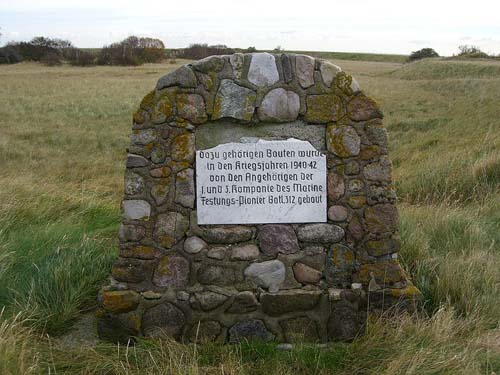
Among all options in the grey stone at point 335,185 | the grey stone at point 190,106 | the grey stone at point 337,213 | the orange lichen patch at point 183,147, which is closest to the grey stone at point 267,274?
the grey stone at point 337,213

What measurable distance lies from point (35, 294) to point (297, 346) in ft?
6.19

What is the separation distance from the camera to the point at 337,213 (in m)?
4.17

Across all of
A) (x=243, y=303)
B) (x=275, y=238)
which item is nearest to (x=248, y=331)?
(x=243, y=303)

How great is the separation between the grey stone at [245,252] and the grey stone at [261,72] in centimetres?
112

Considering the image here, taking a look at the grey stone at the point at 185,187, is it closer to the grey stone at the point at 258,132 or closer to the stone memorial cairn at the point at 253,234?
the stone memorial cairn at the point at 253,234

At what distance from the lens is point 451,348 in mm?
3605

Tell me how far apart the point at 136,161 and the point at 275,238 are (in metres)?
1.09

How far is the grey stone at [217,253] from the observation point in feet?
13.6

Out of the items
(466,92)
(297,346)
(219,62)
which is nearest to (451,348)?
(297,346)

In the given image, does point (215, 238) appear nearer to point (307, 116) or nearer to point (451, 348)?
point (307, 116)

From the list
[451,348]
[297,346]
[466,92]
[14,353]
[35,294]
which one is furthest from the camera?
[466,92]

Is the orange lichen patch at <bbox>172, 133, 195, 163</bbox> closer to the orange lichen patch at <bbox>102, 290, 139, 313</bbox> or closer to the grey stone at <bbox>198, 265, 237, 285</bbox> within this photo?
the grey stone at <bbox>198, 265, 237, 285</bbox>

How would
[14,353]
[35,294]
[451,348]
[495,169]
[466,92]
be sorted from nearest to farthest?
[14,353] → [451,348] → [35,294] → [495,169] → [466,92]

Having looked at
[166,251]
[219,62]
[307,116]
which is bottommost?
[166,251]
